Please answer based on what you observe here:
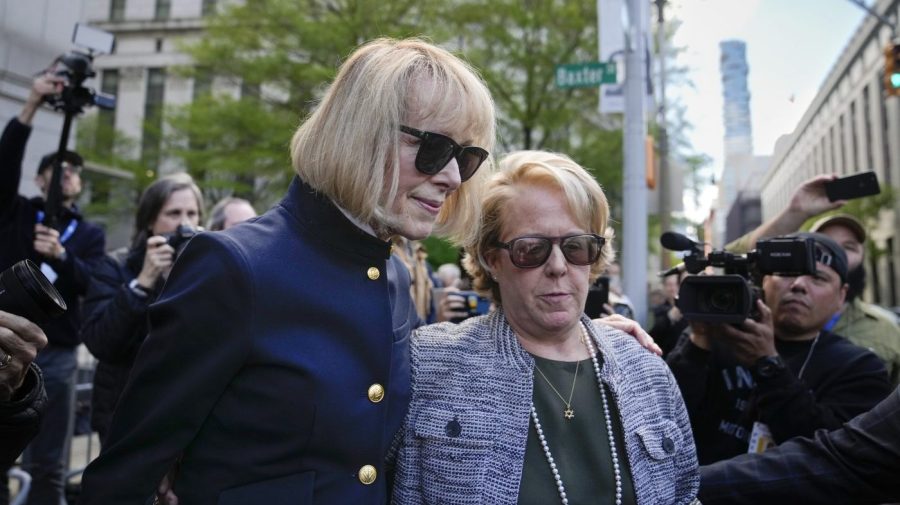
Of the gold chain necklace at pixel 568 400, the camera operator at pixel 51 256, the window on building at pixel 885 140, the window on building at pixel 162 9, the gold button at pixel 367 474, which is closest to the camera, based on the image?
the gold button at pixel 367 474

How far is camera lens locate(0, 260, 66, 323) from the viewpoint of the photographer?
4.66 ft

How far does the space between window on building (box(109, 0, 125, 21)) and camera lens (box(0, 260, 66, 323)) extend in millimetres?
43383

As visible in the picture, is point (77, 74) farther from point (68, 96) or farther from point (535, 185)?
point (535, 185)

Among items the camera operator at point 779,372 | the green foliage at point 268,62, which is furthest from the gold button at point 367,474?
the green foliage at point 268,62

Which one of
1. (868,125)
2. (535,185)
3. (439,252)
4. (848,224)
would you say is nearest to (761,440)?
(535,185)

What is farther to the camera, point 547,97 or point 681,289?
point 547,97

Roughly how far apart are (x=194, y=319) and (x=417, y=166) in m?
0.66

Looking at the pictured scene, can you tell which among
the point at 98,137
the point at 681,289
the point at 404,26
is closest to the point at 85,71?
the point at 681,289

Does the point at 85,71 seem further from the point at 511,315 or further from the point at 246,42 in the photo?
the point at 246,42

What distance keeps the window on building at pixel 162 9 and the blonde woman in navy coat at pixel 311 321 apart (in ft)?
137

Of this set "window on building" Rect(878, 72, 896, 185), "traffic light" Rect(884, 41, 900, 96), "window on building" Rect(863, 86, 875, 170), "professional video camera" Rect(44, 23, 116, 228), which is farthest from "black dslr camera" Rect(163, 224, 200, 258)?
"window on building" Rect(878, 72, 896, 185)

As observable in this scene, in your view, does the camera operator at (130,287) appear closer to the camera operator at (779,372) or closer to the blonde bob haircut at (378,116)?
the blonde bob haircut at (378,116)

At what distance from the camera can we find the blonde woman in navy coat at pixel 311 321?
1474mm

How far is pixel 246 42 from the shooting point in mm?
16516
